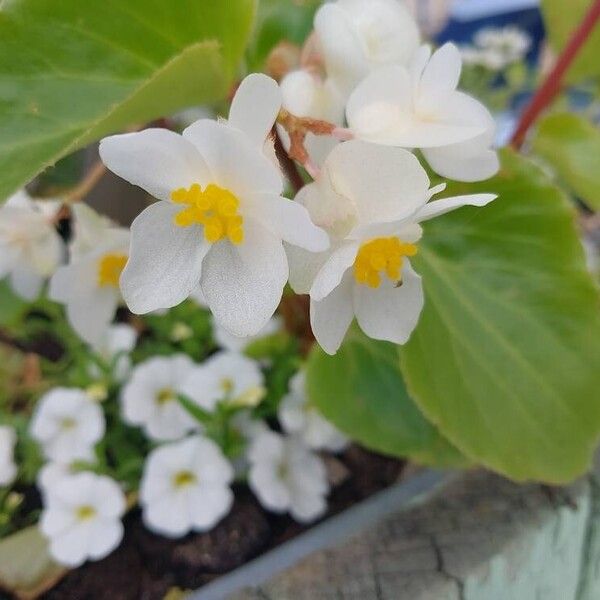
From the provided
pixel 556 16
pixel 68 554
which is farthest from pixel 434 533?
pixel 556 16

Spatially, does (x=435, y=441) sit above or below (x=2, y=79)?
below

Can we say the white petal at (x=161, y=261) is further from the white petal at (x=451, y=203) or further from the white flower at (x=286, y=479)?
the white flower at (x=286, y=479)

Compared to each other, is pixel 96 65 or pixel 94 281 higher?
pixel 96 65

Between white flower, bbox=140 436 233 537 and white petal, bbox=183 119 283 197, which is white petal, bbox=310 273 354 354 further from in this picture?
white flower, bbox=140 436 233 537

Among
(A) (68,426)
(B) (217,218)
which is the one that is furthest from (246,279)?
(A) (68,426)

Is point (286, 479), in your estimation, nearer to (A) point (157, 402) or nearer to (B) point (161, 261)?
(A) point (157, 402)

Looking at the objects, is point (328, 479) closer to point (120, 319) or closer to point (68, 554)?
point (68, 554)

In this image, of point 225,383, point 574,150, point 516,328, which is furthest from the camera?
point 225,383

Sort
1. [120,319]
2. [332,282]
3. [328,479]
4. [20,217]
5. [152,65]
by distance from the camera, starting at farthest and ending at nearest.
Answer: [120,319]
[328,479]
[20,217]
[152,65]
[332,282]
